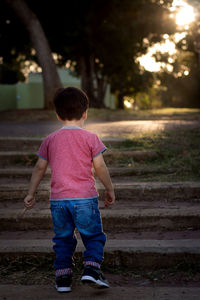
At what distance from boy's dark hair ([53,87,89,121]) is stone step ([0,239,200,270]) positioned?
1.15 meters

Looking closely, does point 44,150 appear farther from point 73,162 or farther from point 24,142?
point 24,142

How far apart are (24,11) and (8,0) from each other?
651 mm

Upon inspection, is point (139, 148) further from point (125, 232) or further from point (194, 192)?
point (125, 232)

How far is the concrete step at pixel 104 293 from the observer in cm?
284

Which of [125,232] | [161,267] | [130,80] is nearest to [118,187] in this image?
A: [125,232]

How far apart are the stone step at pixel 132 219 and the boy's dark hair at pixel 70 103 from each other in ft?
4.50

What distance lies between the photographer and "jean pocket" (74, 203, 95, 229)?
2879 mm

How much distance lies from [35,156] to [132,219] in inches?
80.3

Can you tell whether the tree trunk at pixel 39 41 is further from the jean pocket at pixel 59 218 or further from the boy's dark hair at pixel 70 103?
the jean pocket at pixel 59 218

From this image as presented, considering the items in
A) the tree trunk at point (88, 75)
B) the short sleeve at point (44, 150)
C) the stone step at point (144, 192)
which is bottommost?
the stone step at point (144, 192)

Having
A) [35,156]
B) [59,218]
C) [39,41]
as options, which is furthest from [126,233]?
[39,41]

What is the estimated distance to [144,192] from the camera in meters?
4.53

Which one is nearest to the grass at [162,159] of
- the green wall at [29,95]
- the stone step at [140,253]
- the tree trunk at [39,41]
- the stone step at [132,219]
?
the stone step at [132,219]

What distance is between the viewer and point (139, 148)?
5.97 metres
